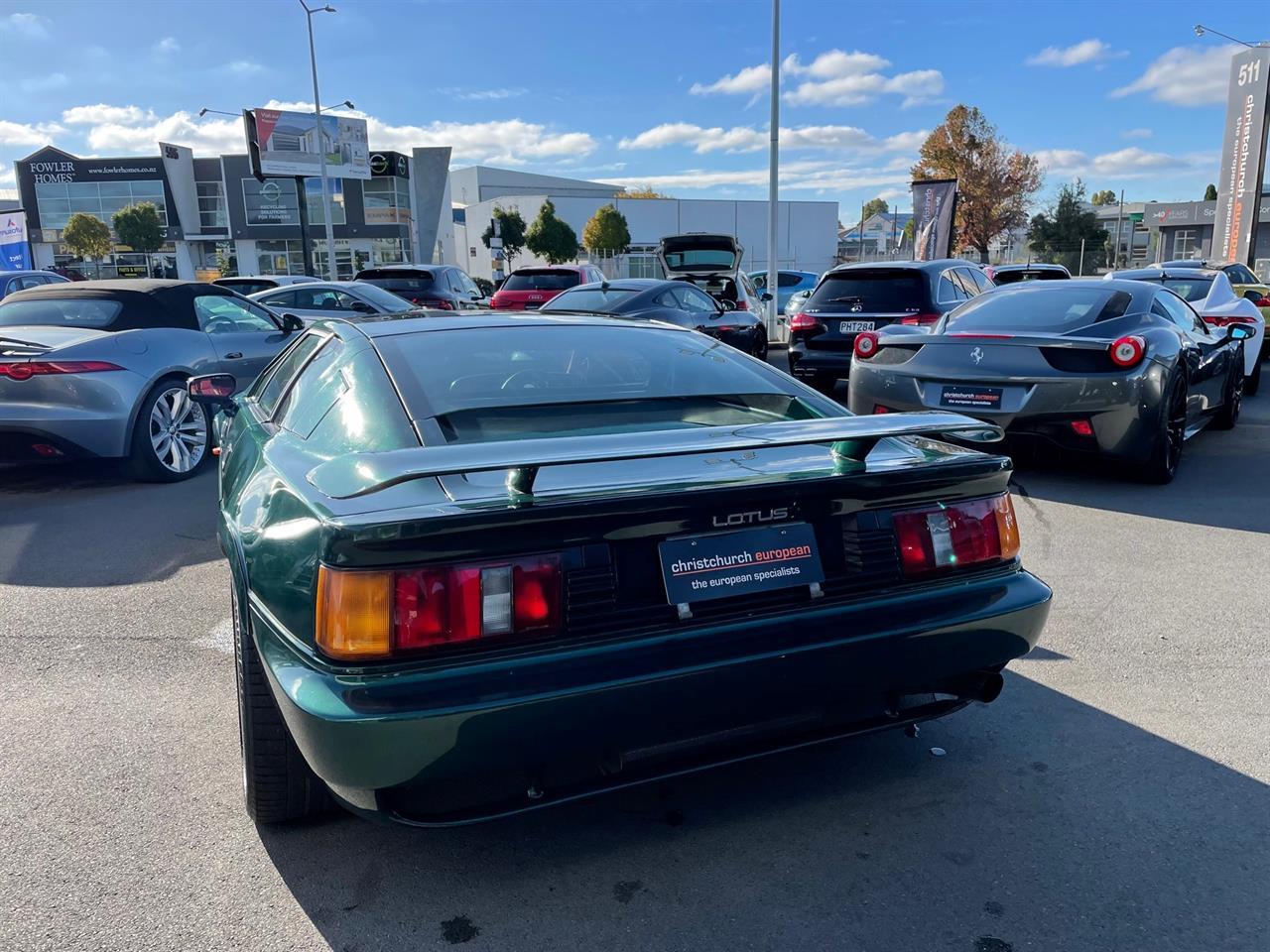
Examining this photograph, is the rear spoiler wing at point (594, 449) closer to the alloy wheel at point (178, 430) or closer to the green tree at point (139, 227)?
the alloy wheel at point (178, 430)

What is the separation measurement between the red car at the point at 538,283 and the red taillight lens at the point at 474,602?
14255 mm

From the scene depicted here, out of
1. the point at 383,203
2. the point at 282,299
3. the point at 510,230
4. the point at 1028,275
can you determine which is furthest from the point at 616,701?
the point at 510,230

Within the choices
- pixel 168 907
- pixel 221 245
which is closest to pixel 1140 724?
pixel 168 907

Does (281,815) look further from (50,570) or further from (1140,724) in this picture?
(50,570)

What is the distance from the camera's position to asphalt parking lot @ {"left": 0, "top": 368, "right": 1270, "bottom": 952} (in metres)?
2.16

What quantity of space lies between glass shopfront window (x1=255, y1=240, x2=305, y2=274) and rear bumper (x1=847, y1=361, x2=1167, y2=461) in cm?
5795

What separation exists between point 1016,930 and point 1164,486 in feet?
→ 16.8

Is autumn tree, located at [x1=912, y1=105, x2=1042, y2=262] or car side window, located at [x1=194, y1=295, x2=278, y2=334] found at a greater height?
autumn tree, located at [x1=912, y1=105, x2=1042, y2=262]

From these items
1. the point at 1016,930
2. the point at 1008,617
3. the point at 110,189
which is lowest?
the point at 1016,930

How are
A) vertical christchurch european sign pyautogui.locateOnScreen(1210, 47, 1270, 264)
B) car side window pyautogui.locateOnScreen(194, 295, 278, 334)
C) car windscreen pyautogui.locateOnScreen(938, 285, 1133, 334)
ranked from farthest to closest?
vertical christchurch european sign pyautogui.locateOnScreen(1210, 47, 1270, 264)
car side window pyautogui.locateOnScreen(194, 295, 278, 334)
car windscreen pyautogui.locateOnScreen(938, 285, 1133, 334)

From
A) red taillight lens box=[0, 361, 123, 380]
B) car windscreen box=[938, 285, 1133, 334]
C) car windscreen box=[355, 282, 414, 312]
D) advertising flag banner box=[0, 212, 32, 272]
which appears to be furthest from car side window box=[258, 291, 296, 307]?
advertising flag banner box=[0, 212, 32, 272]

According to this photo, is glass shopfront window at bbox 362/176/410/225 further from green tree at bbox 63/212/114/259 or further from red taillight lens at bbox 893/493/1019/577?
red taillight lens at bbox 893/493/1019/577

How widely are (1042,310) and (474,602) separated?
5979 millimetres

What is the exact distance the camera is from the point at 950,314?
23.7ft
